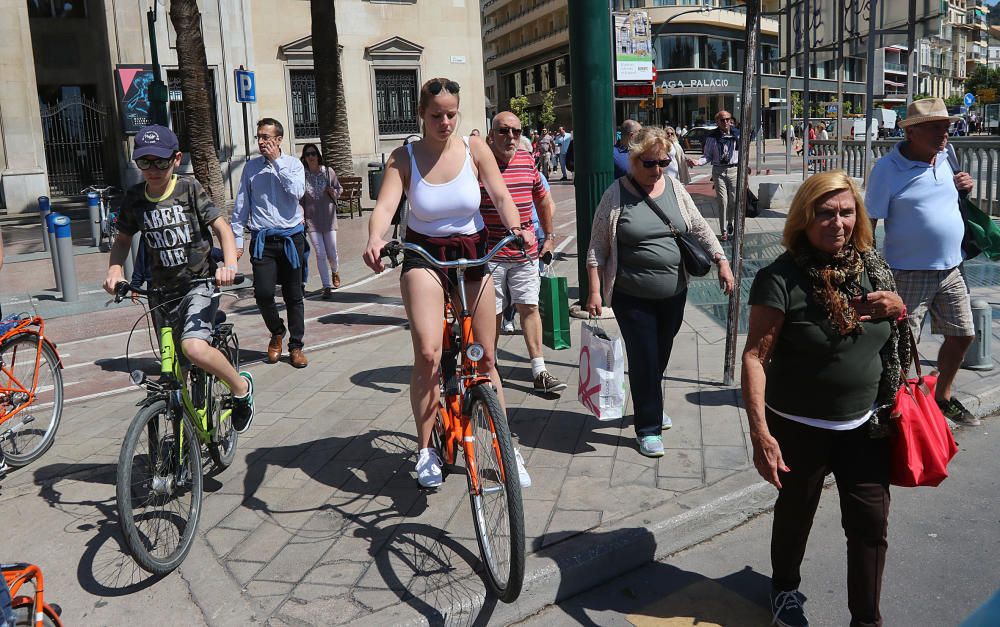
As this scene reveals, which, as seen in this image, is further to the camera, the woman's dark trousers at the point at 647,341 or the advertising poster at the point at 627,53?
the advertising poster at the point at 627,53

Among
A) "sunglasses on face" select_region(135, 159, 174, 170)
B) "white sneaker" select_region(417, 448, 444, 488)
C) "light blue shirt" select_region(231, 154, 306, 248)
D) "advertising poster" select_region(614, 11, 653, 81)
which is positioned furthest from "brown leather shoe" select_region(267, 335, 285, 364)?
"advertising poster" select_region(614, 11, 653, 81)

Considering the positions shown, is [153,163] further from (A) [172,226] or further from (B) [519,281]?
(B) [519,281]

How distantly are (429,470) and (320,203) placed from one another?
658cm

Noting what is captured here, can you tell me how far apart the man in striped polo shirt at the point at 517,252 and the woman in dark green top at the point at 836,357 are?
3.07m

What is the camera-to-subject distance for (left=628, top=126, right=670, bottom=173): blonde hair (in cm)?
469

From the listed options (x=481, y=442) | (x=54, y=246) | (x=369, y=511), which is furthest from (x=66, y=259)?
(x=481, y=442)

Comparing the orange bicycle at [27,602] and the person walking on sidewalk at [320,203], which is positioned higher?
the person walking on sidewalk at [320,203]

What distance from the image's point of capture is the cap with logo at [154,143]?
14.4 ft

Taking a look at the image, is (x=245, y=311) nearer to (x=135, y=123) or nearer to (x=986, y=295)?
(x=986, y=295)

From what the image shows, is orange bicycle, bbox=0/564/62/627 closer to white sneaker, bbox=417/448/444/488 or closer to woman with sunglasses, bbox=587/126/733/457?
white sneaker, bbox=417/448/444/488

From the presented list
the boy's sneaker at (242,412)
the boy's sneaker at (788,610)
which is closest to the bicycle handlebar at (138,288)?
the boy's sneaker at (242,412)

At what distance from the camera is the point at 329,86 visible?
64.5 feet

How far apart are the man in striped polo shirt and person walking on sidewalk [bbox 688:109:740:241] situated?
6.77 m

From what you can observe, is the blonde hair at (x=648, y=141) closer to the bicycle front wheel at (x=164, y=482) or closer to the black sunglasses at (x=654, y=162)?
the black sunglasses at (x=654, y=162)
